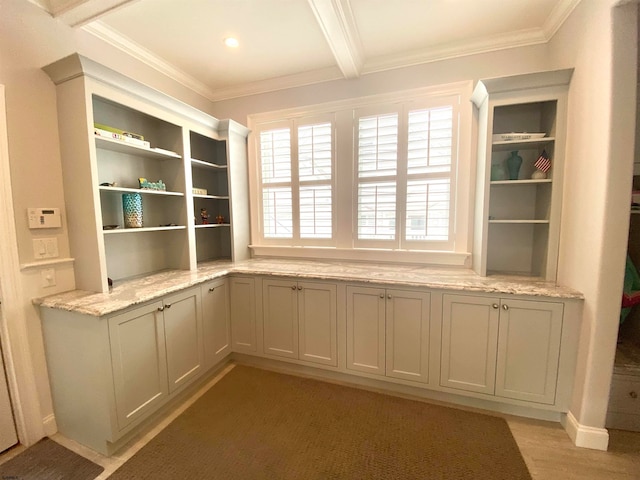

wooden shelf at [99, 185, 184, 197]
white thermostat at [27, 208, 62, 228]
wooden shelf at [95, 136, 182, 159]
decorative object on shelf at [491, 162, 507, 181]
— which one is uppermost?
wooden shelf at [95, 136, 182, 159]

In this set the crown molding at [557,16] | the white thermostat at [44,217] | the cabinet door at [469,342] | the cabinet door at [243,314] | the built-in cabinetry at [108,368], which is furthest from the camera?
the cabinet door at [243,314]

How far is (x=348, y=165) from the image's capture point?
8.99ft

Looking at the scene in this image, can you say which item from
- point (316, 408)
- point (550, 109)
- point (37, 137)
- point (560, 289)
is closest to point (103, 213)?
point (37, 137)

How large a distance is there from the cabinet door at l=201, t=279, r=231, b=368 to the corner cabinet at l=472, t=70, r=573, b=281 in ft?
7.61

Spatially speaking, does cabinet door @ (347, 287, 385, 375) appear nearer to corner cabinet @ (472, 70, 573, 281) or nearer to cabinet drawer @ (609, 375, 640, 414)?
corner cabinet @ (472, 70, 573, 281)

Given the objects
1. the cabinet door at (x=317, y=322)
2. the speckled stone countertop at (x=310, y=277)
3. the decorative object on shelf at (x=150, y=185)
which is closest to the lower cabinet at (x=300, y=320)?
the cabinet door at (x=317, y=322)

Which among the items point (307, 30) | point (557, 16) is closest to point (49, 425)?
point (307, 30)

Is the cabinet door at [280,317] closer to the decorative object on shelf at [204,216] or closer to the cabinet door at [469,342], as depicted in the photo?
the decorative object on shelf at [204,216]

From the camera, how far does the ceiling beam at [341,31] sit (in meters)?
1.73

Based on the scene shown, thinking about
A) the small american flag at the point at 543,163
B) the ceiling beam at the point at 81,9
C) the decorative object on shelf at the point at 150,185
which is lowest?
the decorative object on shelf at the point at 150,185

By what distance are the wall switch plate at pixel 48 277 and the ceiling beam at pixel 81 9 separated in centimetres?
172

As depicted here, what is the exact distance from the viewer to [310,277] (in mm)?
2307

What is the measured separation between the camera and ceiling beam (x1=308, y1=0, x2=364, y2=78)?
1.73 meters

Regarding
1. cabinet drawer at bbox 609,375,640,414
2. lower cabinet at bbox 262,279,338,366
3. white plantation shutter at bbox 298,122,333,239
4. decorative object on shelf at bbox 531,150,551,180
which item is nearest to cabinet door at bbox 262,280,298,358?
lower cabinet at bbox 262,279,338,366
